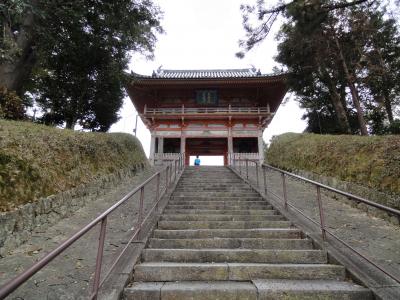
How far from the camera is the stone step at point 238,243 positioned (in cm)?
358

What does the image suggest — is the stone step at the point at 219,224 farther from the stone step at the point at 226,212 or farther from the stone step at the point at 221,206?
the stone step at the point at 221,206

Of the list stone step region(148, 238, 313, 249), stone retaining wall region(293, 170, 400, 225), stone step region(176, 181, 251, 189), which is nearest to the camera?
stone step region(148, 238, 313, 249)

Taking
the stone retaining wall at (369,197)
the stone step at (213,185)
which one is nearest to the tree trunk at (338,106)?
the stone retaining wall at (369,197)

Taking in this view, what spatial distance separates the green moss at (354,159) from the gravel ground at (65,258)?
16.8ft

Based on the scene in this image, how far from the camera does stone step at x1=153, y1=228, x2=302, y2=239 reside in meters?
3.91

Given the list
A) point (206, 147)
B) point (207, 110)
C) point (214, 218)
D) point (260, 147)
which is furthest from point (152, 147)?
point (214, 218)

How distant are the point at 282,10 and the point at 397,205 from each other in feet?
14.9

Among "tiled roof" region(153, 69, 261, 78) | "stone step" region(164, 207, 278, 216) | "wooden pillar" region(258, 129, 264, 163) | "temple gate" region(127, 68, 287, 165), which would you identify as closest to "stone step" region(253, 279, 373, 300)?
"stone step" region(164, 207, 278, 216)

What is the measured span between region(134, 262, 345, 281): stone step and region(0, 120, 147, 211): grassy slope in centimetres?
235

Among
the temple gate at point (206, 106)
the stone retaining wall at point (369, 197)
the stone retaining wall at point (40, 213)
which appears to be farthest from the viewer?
the temple gate at point (206, 106)

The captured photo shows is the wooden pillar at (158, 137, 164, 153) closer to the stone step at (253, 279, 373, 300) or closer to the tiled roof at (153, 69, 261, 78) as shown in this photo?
the tiled roof at (153, 69, 261, 78)

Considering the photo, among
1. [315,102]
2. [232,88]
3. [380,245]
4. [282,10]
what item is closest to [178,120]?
[232,88]

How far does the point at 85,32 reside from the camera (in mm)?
8039

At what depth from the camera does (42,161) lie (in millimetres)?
4637
